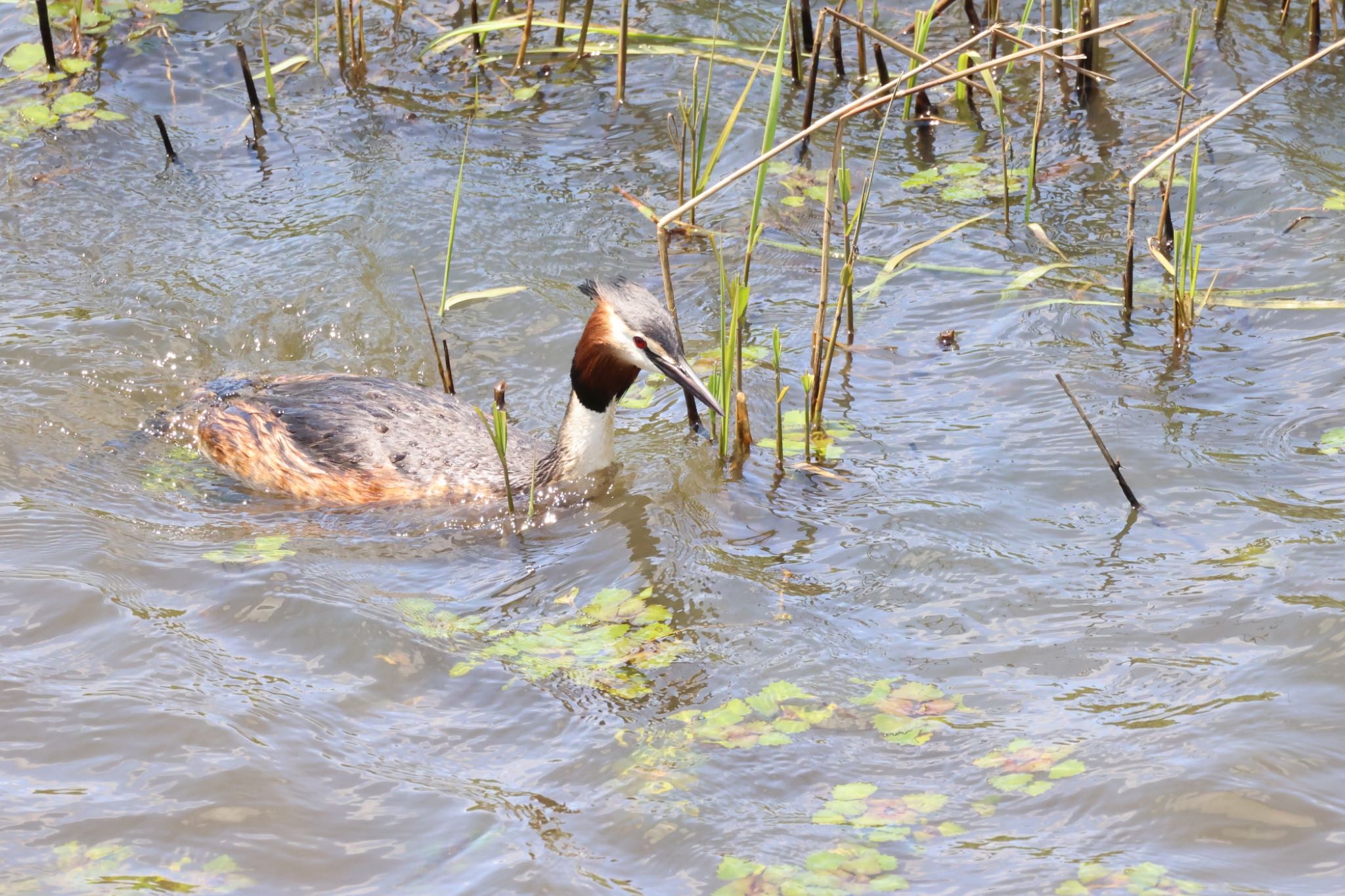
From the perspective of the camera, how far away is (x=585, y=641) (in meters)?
4.62

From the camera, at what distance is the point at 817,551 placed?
16.4 feet

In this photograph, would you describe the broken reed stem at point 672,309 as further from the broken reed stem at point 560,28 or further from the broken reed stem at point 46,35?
the broken reed stem at point 46,35

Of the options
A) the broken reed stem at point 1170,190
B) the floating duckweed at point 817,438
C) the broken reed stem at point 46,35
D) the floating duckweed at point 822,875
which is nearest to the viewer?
the floating duckweed at point 822,875

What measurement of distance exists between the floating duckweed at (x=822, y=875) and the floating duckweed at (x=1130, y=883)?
0.42 meters

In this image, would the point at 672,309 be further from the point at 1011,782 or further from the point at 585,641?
the point at 1011,782

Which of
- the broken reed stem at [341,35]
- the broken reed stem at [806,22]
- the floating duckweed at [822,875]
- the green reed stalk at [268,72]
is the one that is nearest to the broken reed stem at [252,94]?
the green reed stalk at [268,72]

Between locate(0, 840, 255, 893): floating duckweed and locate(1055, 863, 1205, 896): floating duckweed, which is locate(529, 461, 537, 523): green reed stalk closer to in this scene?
locate(0, 840, 255, 893): floating duckweed

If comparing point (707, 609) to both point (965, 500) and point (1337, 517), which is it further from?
point (1337, 517)

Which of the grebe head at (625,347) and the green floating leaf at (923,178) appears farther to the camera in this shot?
the green floating leaf at (923,178)

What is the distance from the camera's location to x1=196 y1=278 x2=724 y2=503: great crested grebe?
18.7ft

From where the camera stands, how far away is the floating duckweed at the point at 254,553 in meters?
5.12

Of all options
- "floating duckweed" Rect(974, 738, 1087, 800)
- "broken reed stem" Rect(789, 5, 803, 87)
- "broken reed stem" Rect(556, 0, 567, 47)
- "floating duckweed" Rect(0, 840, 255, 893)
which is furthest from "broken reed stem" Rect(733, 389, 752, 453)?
"broken reed stem" Rect(556, 0, 567, 47)

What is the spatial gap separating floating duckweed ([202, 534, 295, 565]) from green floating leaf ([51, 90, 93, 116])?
4.61 meters

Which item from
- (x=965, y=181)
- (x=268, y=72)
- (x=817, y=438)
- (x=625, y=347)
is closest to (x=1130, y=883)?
(x=817, y=438)
